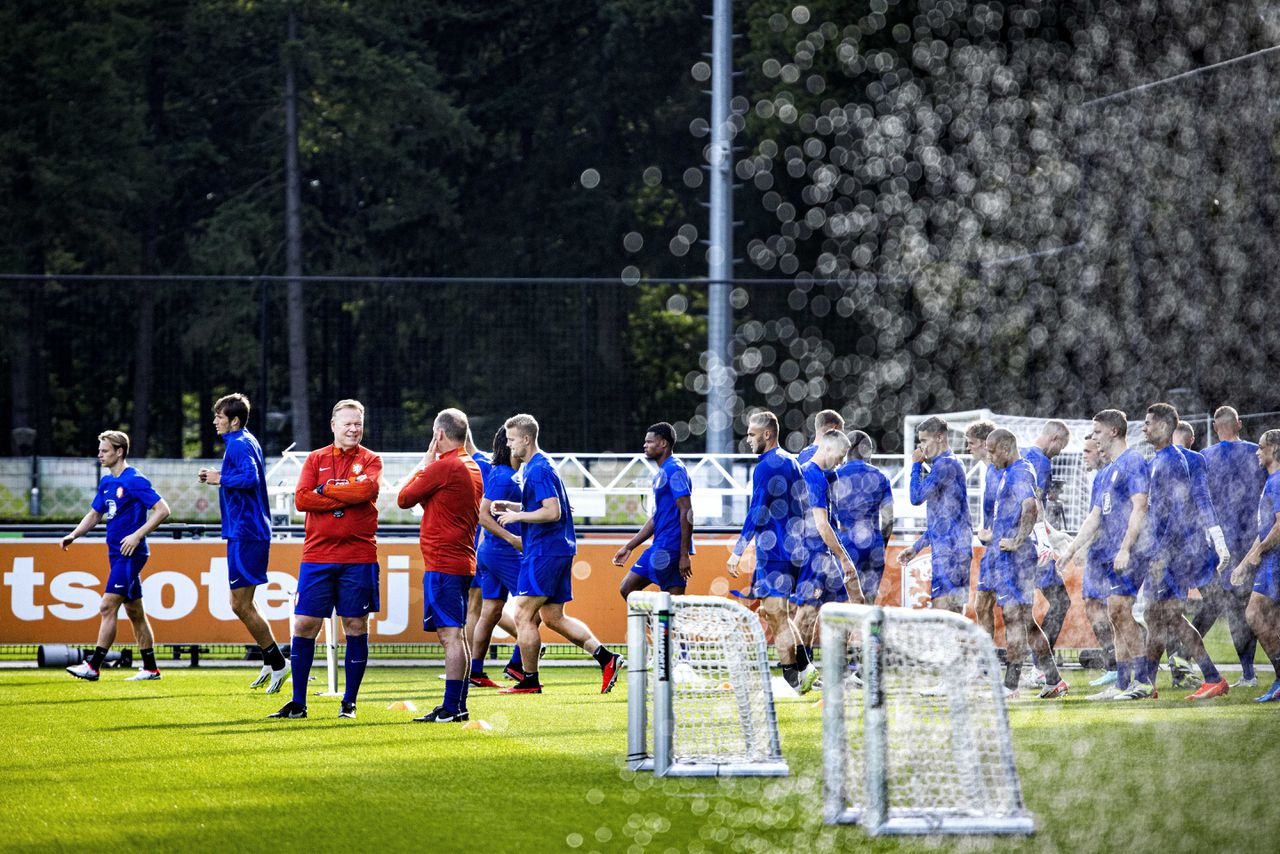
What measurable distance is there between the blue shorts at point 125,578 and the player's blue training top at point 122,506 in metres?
Answer: 0.08

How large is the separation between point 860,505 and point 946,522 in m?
1.09

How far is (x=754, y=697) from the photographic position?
27.2 feet

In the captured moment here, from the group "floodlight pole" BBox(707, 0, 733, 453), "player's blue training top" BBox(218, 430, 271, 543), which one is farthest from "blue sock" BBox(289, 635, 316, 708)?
"floodlight pole" BBox(707, 0, 733, 453)

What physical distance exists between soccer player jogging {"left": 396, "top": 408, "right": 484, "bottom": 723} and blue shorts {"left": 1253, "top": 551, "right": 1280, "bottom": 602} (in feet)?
17.0

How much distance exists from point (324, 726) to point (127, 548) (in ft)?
13.0

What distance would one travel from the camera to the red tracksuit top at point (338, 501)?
1012 cm

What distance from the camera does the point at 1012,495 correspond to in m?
11.4

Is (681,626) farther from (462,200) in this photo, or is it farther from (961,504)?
(462,200)

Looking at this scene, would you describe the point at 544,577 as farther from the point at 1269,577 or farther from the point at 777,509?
the point at 1269,577

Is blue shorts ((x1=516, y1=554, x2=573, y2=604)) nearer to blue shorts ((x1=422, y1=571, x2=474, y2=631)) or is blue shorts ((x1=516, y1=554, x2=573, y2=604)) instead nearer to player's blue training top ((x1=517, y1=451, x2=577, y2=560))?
player's blue training top ((x1=517, y1=451, x2=577, y2=560))

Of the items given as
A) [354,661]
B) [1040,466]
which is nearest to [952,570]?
[1040,466]

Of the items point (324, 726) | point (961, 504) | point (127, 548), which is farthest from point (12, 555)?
point (961, 504)

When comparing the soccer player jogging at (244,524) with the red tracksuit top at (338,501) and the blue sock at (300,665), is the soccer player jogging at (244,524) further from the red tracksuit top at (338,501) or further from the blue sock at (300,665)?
the red tracksuit top at (338,501)

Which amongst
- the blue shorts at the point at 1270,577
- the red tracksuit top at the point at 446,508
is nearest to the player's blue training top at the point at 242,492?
the red tracksuit top at the point at 446,508
